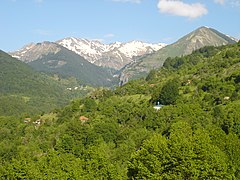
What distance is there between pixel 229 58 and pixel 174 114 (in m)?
63.4

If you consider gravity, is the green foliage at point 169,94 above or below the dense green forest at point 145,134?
above

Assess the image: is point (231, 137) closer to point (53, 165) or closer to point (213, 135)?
point (213, 135)

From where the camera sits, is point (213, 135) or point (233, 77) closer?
point (213, 135)

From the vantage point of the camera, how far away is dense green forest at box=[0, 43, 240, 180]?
43312 millimetres

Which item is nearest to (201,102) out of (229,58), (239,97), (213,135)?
(239,97)

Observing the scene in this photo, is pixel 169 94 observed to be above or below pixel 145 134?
above

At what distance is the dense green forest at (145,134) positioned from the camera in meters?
43.3

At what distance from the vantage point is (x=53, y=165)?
183ft

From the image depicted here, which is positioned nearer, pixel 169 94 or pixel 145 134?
pixel 145 134

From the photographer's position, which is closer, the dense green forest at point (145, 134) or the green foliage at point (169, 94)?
the dense green forest at point (145, 134)

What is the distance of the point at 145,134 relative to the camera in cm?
8781

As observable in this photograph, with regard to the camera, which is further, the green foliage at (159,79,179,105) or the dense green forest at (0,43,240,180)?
the green foliage at (159,79,179,105)

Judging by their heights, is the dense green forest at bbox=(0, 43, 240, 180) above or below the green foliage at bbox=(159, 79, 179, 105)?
below

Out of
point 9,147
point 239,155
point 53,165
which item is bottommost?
point 9,147
